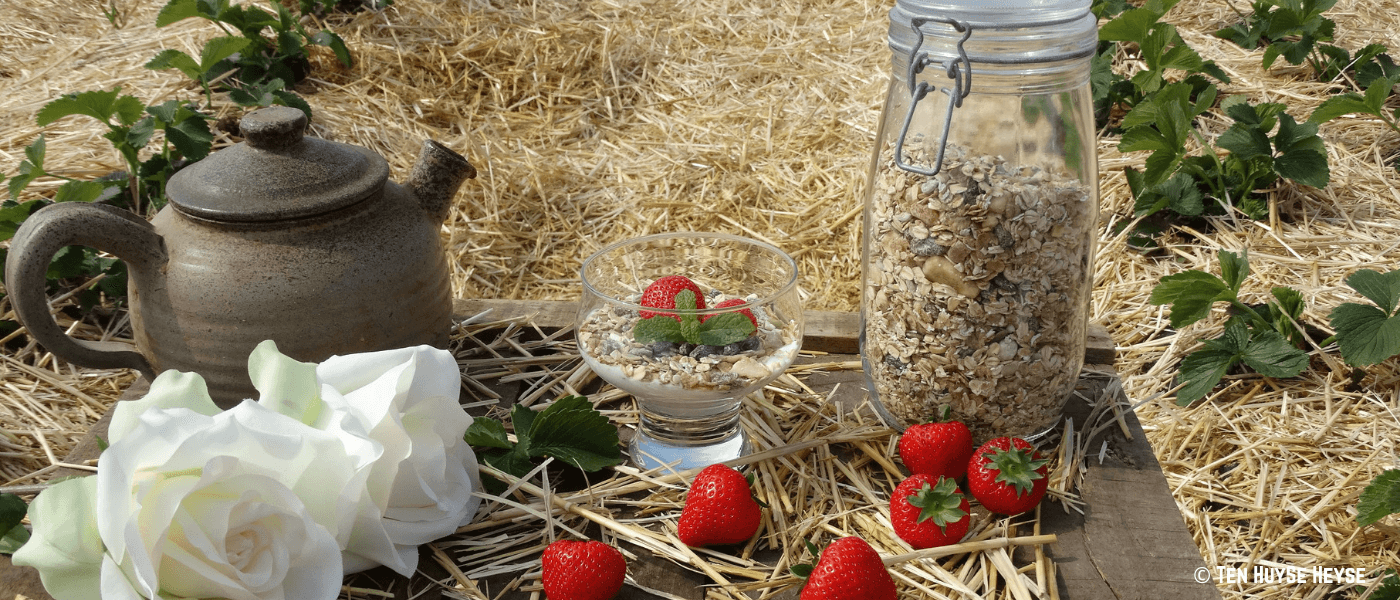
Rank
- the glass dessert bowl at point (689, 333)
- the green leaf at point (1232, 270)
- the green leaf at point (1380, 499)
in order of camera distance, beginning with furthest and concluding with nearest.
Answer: the green leaf at point (1232, 270), the green leaf at point (1380, 499), the glass dessert bowl at point (689, 333)

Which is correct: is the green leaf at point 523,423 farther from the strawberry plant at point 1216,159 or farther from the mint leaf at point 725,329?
the strawberry plant at point 1216,159

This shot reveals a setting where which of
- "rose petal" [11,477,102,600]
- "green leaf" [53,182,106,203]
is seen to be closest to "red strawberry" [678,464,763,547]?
"rose petal" [11,477,102,600]

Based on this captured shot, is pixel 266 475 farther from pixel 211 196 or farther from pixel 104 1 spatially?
pixel 104 1

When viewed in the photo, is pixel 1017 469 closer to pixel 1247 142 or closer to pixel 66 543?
pixel 66 543

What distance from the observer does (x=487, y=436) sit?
1025 millimetres

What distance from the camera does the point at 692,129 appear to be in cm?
260

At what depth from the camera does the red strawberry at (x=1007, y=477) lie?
3.05 ft

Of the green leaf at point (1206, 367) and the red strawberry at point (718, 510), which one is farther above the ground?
the red strawberry at point (718, 510)

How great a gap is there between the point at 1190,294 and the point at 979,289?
0.65 meters

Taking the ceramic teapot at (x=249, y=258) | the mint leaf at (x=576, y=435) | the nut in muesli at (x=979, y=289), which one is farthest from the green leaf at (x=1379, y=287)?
the ceramic teapot at (x=249, y=258)

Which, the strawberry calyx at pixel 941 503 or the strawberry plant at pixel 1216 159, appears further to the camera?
the strawberry plant at pixel 1216 159

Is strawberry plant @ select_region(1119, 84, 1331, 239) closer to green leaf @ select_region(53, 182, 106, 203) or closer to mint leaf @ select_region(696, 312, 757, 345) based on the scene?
mint leaf @ select_region(696, 312, 757, 345)

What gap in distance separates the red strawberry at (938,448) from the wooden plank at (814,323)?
281 millimetres

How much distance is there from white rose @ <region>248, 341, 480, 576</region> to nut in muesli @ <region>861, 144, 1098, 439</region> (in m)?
0.44
